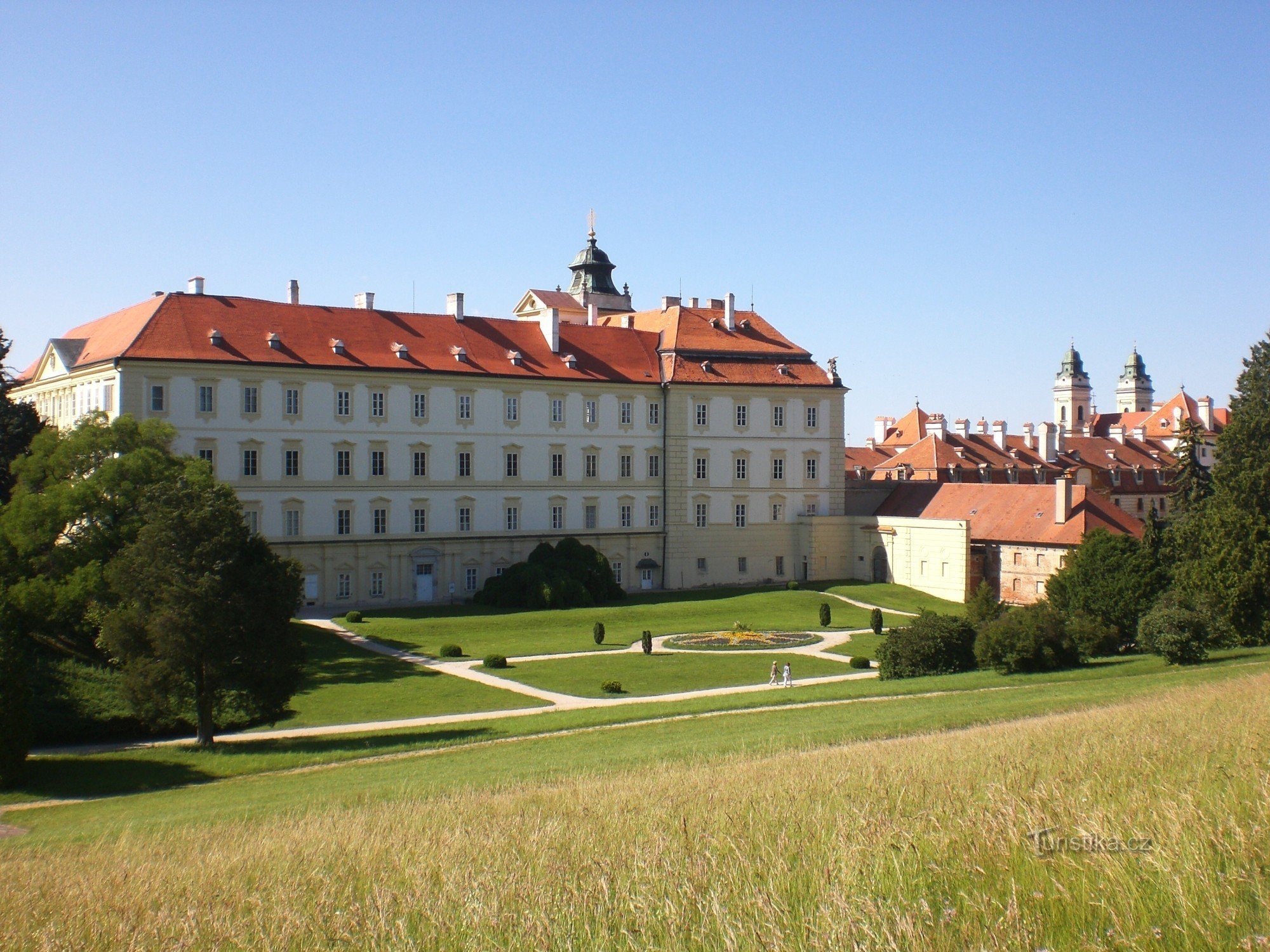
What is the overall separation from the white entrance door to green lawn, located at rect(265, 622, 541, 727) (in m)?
13.7

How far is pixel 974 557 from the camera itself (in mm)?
58656

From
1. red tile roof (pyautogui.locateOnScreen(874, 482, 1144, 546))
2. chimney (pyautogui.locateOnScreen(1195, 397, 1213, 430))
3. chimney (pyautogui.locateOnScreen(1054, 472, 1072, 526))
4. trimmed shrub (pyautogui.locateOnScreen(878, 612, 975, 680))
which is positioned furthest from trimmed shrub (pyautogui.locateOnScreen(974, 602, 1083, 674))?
chimney (pyautogui.locateOnScreen(1195, 397, 1213, 430))

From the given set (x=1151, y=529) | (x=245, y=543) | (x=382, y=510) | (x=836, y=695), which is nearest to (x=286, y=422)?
(x=382, y=510)

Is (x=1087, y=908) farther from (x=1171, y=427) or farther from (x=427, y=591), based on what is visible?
(x=1171, y=427)

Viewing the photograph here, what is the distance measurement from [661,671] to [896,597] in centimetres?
2270

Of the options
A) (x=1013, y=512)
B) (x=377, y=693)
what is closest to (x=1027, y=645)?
(x=377, y=693)

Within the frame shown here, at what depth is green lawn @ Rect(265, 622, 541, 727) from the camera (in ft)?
105

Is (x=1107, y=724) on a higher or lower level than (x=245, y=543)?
lower

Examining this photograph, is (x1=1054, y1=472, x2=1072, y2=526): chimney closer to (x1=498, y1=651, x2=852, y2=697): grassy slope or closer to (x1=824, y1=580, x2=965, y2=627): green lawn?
(x1=824, y1=580, x2=965, y2=627): green lawn

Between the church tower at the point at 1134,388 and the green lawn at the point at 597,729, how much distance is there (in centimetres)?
12056

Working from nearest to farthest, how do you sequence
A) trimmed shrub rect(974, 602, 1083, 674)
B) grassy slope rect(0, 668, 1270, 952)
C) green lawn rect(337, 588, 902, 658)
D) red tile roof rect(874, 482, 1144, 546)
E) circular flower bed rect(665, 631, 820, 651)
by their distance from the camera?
grassy slope rect(0, 668, 1270, 952) → trimmed shrub rect(974, 602, 1083, 674) → circular flower bed rect(665, 631, 820, 651) → green lawn rect(337, 588, 902, 658) → red tile roof rect(874, 482, 1144, 546)

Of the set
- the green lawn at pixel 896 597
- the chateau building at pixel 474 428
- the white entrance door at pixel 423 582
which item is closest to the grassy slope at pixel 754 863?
the chateau building at pixel 474 428

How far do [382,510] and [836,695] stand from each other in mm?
29649
